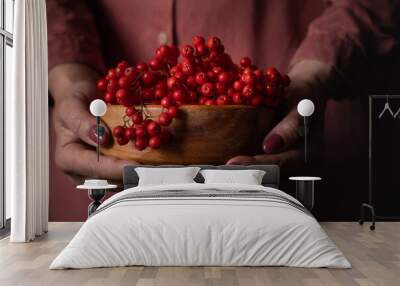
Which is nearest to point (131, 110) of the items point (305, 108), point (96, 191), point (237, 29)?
point (96, 191)

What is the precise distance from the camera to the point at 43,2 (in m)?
5.88

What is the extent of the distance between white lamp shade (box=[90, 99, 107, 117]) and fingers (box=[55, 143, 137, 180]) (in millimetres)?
478

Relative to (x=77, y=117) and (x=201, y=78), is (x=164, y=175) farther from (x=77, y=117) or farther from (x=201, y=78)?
(x=77, y=117)

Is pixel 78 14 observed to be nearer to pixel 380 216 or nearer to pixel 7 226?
pixel 7 226

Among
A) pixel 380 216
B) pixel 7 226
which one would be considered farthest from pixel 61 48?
pixel 380 216

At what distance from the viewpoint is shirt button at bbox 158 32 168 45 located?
6.46 m

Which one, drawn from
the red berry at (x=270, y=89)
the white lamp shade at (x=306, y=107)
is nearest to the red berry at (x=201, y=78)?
the red berry at (x=270, y=89)

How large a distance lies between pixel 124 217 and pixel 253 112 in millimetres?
2037

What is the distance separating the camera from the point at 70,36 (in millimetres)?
6422

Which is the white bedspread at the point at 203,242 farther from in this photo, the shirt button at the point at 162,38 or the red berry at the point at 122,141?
the shirt button at the point at 162,38

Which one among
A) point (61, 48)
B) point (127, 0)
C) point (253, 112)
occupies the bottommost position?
point (253, 112)

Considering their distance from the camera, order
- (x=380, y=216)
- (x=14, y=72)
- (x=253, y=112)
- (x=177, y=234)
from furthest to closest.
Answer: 1. (x=380, y=216)
2. (x=253, y=112)
3. (x=14, y=72)
4. (x=177, y=234)

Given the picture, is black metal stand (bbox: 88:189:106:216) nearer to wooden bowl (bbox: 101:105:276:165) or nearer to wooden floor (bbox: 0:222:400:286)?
wooden bowl (bbox: 101:105:276:165)

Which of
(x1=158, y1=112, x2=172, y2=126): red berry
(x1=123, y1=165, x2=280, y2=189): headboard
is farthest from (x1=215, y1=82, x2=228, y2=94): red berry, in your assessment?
(x1=123, y1=165, x2=280, y2=189): headboard
